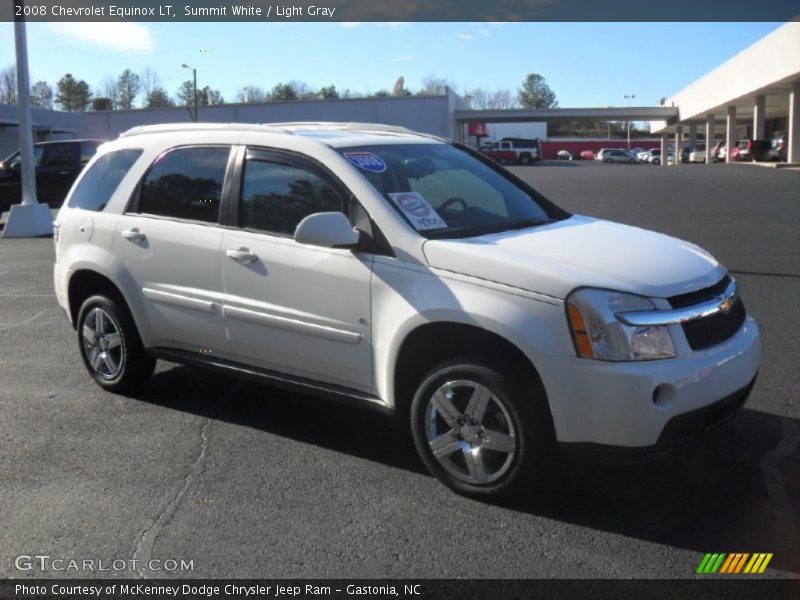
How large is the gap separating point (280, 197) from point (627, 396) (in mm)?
2382

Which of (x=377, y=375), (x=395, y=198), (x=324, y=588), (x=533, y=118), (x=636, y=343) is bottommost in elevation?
(x=324, y=588)

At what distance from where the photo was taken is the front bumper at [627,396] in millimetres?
3707

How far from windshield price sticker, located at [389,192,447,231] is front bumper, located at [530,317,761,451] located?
1.05 metres

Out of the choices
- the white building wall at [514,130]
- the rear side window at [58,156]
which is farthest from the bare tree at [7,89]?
the rear side window at [58,156]

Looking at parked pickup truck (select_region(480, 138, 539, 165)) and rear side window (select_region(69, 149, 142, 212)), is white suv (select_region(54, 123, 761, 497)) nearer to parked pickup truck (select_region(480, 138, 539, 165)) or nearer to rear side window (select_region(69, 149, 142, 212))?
rear side window (select_region(69, 149, 142, 212))

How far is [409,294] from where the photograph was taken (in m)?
4.28

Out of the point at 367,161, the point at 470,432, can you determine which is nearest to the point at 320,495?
the point at 470,432

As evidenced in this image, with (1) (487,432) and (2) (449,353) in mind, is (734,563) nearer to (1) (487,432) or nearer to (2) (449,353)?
(1) (487,432)

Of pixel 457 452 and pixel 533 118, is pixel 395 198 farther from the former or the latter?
pixel 533 118

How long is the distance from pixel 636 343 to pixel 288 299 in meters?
1.97

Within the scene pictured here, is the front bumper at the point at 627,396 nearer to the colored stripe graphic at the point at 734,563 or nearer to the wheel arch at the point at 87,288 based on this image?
the colored stripe graphic at the point at 734,563

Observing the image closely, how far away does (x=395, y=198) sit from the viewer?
15.2 feet

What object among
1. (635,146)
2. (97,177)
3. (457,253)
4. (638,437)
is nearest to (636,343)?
(638,437)

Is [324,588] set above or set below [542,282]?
below
